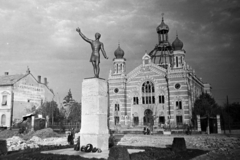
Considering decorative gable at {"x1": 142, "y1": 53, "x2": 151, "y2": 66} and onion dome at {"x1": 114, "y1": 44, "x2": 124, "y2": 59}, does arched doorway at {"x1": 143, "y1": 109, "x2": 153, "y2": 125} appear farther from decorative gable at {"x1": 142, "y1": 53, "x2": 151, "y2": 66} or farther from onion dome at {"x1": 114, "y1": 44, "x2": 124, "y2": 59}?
onion dome at {"x1": 114, "y1": 44, "x2": 124, "y2": 59}

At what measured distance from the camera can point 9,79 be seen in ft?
171

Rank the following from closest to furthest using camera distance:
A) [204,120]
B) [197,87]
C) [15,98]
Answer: [204,120]
[15,98]
[197,87]

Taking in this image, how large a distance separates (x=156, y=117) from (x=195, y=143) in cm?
2313

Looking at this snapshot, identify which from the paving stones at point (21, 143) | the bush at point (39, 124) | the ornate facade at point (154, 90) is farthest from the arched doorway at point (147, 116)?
the paving stones at point (21, 143)

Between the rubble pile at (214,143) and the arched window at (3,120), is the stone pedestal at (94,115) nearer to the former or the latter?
the rubble pile at (214,143)

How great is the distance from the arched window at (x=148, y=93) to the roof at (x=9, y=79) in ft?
86.0

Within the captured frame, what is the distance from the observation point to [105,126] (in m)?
14.3

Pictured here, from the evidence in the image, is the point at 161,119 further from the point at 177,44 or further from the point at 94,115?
the point at 94,115

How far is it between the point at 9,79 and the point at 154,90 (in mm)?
30818

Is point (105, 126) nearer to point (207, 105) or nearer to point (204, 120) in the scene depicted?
point (204, 120)

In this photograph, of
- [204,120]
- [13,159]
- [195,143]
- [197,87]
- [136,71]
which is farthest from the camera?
[197,87]

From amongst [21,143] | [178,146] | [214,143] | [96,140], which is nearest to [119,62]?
[214,143]

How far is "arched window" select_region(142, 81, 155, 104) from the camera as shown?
51.3 meters

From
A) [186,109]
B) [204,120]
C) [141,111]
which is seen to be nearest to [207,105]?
[186,109]
